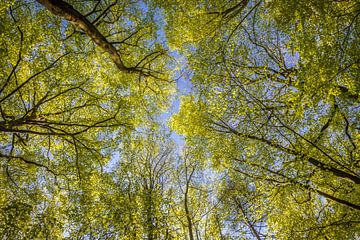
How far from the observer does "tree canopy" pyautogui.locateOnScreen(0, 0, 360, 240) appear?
579 cm

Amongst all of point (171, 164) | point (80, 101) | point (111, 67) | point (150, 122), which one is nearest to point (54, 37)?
point (80, 101)

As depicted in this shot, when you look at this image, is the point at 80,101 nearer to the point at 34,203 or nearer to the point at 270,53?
the point at 34,203

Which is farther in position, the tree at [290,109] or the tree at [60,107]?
the tree at [60,107]

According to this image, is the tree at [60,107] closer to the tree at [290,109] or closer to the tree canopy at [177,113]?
the tree canopy at [177,113]

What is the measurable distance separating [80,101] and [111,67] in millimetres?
2751

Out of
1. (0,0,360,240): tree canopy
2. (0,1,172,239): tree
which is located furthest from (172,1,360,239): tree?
(0,1,172,239): tree

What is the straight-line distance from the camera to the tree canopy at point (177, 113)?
228 inches

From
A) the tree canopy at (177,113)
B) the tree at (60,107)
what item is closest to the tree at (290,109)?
the tree canopy at (177,113)

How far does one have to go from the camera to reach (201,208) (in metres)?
13.8

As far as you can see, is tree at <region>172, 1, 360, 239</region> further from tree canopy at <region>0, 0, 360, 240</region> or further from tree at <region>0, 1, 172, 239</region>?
tree at <region>0, 1, 172, 239</region>

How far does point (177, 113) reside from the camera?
11.2 meters

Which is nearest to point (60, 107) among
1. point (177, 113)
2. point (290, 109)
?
point (177, 113)

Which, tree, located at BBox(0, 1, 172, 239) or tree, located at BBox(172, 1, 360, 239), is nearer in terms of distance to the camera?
tree, located at BBox(172, 1, 360, 239)

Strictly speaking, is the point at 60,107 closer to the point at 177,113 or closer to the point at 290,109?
the point at 177,113
